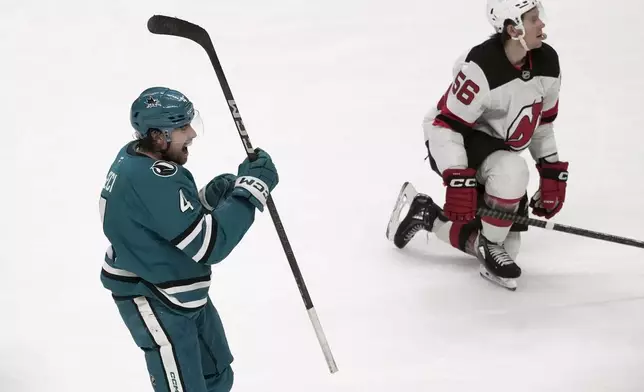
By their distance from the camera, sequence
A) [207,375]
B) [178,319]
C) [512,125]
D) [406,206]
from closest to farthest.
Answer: [178,319]
[207,375]
[512,125]
[406,206]

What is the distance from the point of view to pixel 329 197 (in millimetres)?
3391

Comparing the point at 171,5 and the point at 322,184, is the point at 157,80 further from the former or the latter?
the point at 322,184

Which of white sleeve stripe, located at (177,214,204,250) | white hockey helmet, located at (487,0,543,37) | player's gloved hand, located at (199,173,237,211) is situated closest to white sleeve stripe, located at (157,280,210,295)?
white sleeve stripe, located at (177,214,204,250)

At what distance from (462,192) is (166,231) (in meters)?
1.14

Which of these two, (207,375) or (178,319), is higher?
(178,319)

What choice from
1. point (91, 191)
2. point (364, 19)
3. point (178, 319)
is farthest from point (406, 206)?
point (364, 19)

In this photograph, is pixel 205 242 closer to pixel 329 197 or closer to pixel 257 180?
pixel 257 180

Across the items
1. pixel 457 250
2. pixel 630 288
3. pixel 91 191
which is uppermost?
pixel 91 191

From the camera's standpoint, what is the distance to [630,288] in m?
2.68

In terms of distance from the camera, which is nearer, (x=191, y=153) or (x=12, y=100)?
(x=191, y=153)

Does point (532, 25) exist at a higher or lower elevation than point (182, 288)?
higher

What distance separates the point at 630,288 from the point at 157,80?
2840 millimetres

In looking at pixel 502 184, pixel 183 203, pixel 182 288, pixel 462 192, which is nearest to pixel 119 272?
pixel 182 288

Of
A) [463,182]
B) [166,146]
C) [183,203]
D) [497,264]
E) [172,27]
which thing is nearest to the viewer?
[183,203]
